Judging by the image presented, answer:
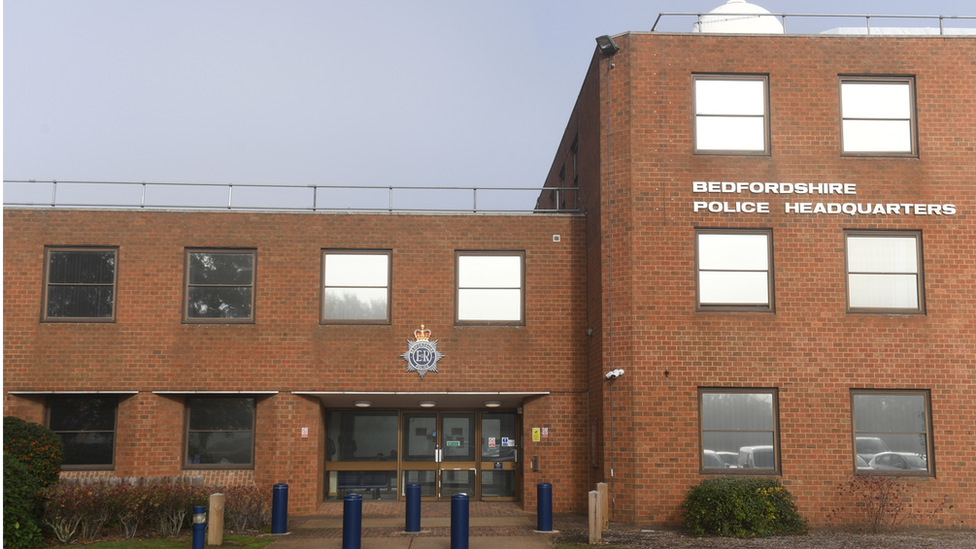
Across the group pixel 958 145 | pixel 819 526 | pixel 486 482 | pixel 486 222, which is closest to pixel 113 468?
pixel 486 482

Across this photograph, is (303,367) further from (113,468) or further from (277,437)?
→ (113,468)

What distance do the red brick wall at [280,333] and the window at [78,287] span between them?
20 centimetres

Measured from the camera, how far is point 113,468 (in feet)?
55.8

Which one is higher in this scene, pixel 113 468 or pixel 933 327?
pixel 933 327

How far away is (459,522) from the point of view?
502 inches

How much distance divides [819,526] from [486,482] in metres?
6.91

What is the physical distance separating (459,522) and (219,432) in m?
6.99

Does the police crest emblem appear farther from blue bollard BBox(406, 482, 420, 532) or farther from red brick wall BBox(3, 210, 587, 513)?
blue bollard BBox(406, 482, 420, 532)

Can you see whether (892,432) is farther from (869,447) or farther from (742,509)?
(742,509)

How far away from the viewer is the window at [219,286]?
1769cm

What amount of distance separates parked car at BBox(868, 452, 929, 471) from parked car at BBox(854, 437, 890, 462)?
0.28ft

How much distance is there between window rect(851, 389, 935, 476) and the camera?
51.1 ft

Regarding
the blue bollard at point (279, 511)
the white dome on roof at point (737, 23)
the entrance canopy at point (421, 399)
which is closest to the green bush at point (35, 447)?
the blue bollard at point (279, 511)

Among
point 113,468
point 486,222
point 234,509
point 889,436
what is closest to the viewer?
point 234,509
